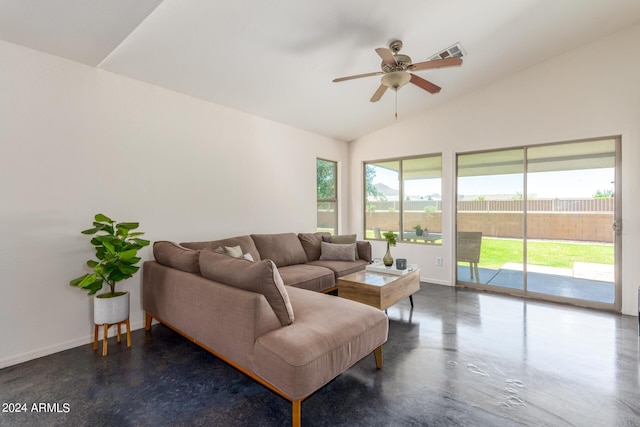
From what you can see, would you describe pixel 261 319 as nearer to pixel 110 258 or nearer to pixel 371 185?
pixel 110 258

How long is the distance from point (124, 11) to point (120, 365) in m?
2.62

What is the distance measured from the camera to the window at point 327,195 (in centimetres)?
563

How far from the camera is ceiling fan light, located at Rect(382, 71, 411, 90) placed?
2.75 meters

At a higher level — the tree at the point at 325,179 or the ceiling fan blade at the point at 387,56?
the ceiling fan blade at the point at 387,56

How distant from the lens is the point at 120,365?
7.70ft

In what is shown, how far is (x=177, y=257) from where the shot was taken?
2.61 metres

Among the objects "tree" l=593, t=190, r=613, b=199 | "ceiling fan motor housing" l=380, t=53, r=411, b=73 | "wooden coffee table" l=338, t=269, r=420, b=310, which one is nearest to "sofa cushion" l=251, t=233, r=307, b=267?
"wooden coffee table" l=338, t=269, r=420, b=310

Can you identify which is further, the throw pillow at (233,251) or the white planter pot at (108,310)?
the throw pillow at (233,251)

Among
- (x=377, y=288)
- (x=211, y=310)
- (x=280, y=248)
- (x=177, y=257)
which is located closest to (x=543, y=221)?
(x=377, y=288)

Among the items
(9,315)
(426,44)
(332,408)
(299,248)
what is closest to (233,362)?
(332,408)

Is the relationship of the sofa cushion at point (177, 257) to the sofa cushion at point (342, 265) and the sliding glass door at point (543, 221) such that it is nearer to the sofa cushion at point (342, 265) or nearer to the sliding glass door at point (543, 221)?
the sofa cushion at point (342, 265)

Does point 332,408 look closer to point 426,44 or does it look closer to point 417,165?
point 426,44

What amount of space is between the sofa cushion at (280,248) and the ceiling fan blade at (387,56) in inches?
102

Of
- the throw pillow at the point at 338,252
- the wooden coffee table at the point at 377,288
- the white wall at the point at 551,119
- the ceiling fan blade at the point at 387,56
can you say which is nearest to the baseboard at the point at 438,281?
the white wall at the point at 551,119
